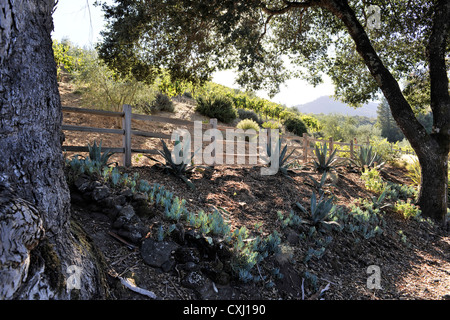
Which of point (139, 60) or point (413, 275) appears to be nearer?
point (413, 275)

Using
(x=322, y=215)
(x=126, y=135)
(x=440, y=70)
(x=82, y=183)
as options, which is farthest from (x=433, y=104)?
A: (x=82, y=183)

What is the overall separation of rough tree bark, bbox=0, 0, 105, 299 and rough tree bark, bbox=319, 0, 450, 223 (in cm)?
677

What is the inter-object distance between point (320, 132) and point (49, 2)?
30.2 m

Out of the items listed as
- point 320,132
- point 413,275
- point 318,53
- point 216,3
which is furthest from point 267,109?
point 413,275

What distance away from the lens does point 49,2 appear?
7.98ft

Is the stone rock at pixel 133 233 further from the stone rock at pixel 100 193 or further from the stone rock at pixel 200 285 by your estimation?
the stone rock at pixel 200 285

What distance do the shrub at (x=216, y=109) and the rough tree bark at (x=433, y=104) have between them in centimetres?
1267

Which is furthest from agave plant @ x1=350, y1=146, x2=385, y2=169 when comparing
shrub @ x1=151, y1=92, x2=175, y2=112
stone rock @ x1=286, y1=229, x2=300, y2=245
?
shrub @ x1=151, y1=92, x2=175, y2=112

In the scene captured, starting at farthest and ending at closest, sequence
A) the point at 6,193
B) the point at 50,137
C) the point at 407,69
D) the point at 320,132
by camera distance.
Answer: the point at 320,132 < the point at 407,69 < the point at 50,137 < the point at 6,193

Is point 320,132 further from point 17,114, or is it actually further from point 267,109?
point 17,114

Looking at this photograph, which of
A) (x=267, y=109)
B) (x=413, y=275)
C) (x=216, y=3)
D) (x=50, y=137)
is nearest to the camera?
(x=50, y=137)

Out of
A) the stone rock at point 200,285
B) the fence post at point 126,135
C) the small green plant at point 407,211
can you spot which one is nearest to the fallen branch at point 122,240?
the stone rock at point 200,285

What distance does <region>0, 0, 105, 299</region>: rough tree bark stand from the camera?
1839 millimetres

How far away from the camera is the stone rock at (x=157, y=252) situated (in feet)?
9.85
